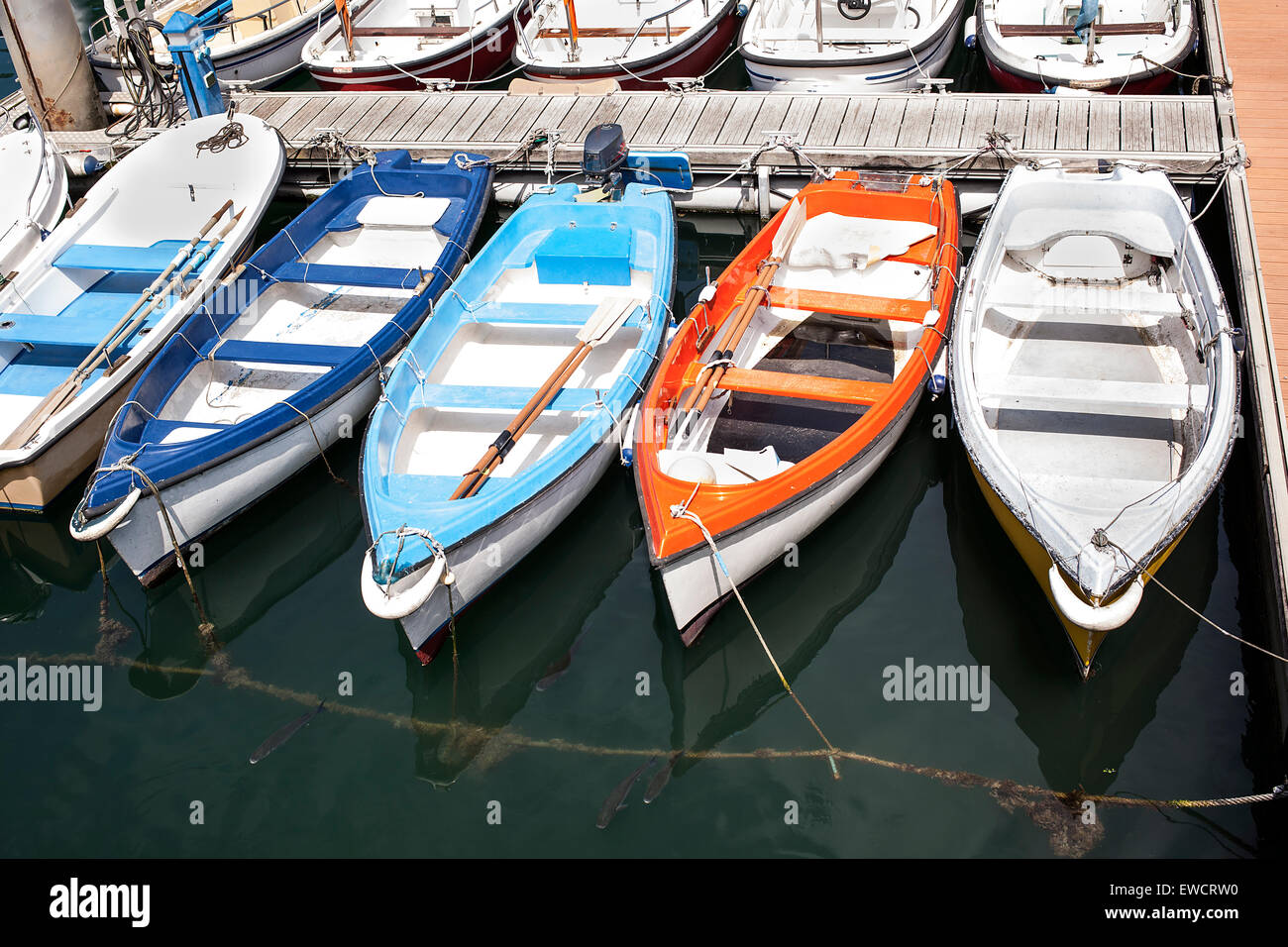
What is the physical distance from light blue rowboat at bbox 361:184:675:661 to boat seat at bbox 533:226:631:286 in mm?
12

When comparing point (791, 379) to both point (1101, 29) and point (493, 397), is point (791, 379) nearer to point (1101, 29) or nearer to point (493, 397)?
point (493, 397)

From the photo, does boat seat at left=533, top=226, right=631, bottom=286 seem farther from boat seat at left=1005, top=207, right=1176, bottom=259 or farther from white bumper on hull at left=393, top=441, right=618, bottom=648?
boat seat at left=1005, top=207, right=1176, bottom=259

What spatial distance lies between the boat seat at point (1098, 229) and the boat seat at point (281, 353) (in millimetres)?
5328

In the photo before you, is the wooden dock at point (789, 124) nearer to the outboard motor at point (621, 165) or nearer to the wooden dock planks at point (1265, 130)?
the wooden dock planks at point (1265, 130)

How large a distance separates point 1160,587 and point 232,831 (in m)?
5.86

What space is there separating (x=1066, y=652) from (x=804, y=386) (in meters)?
Result: 2.38

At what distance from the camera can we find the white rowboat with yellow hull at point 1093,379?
18.6ft

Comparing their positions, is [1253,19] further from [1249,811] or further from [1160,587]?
[1249,811]

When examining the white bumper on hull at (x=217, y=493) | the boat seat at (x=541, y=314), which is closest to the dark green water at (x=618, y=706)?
the white bumper on hull at (x=217, y=493)

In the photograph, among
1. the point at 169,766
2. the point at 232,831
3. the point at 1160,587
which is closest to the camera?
the point at 232,831

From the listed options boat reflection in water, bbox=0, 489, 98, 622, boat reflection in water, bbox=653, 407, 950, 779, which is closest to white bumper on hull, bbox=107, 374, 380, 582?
boat reflection in water, bbox=0, 489, 98, 622
